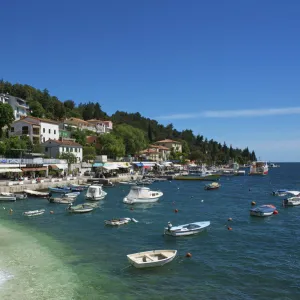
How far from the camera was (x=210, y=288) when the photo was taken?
19734 mm

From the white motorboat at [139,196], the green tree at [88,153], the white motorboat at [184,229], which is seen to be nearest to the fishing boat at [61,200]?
the white motorboat at [139,196]

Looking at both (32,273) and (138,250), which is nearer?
(32,273)

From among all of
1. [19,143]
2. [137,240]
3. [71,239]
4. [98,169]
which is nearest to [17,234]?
[71,239]

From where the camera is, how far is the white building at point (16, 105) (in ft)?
320

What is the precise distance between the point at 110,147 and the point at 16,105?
30827 millimetres

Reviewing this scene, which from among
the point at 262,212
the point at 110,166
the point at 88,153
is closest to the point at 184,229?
the point at 262,212

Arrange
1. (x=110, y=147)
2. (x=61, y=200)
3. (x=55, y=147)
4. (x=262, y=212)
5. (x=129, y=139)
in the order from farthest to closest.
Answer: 1. (x=129, y=139)
2. (x=110, y=147)
3. (x=55, y=147)
4. (x=61, y=200)
5. (x=262, y=212)

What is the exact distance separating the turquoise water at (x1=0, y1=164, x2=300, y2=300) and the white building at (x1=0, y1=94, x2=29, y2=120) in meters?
64.0

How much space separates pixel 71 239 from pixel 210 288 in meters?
14.8

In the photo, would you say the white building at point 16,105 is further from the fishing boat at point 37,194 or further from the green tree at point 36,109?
the fishing boat at point 37,194

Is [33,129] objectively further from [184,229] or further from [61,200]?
[184,229]

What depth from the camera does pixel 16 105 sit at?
99.2 meters

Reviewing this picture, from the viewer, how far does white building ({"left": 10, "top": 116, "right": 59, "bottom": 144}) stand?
3428 inches

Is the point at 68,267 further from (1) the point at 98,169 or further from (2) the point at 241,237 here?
(1) the point at 98,169
